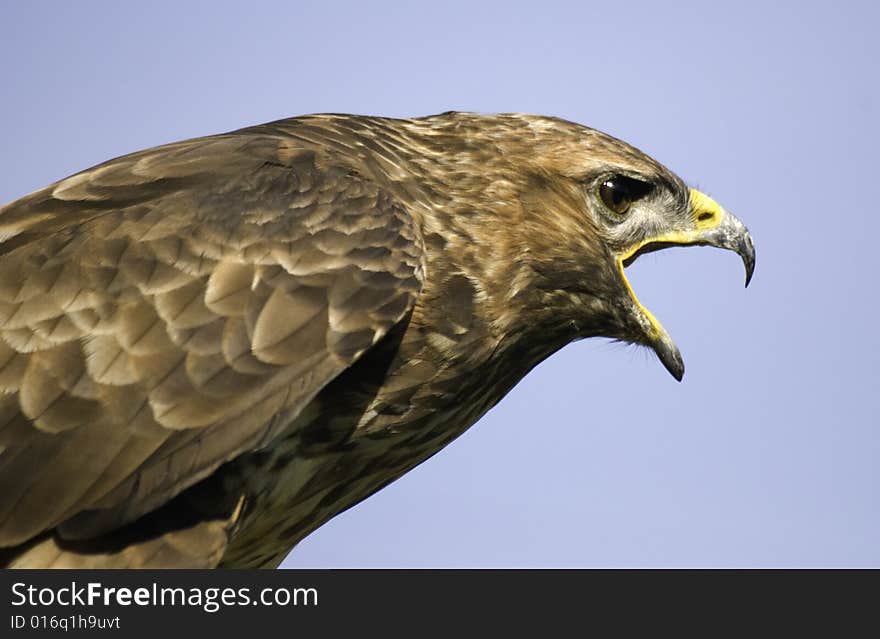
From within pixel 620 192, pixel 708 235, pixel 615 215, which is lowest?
pixel 708 235

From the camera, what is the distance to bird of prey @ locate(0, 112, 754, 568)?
6270 mm

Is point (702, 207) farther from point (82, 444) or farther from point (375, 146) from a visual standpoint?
point (82, 444)

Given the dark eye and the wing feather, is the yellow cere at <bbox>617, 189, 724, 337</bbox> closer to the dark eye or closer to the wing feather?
the dark eye

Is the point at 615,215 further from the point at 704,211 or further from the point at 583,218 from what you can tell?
the point at 704,211

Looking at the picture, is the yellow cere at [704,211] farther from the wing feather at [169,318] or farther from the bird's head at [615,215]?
the wing feather at [169,318]

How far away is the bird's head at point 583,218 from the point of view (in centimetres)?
763

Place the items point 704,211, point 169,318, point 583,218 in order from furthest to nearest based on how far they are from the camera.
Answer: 1. point 704,211
2. point 583,218
3. point 169,318

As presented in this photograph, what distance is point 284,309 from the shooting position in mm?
6543

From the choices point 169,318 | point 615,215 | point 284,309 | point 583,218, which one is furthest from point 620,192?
point 169,318

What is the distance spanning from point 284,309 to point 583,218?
6.07 ft

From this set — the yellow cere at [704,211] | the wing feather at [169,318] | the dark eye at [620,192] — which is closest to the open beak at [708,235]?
the yellow cere at [704,211]

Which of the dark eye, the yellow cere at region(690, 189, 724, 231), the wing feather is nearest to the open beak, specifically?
the yellow cere at region(690, 189, 724, 231)

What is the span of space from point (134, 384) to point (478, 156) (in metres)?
2.32

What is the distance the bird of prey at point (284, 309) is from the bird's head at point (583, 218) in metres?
0.01
